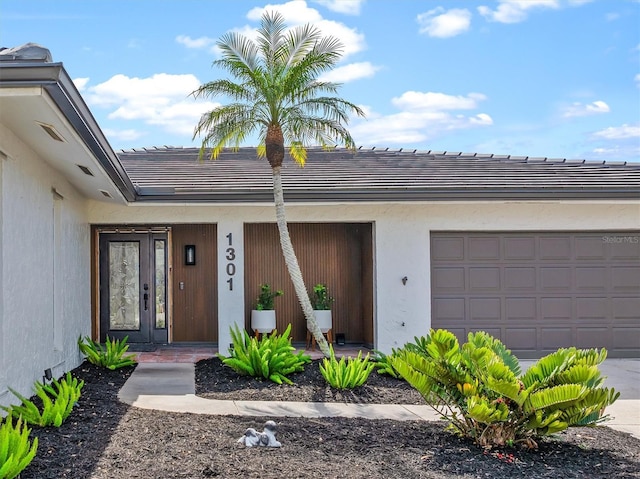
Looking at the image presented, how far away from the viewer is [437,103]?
23.9 m

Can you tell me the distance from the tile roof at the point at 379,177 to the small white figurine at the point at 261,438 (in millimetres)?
5710

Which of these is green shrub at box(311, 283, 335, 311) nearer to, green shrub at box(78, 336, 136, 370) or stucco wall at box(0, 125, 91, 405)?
green shrub at box(78, 336, 136, 370)

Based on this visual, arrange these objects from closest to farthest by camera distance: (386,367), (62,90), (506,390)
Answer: (62,90) < (506,390) < (386,367)

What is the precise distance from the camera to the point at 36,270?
316 inches

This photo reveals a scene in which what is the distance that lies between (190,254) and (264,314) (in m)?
2.21

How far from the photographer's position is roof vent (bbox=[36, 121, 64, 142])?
6255 mm

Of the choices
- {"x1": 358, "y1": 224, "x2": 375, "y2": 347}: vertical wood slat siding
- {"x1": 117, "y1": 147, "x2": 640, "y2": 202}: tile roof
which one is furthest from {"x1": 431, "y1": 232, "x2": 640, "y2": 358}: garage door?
{"x1": 358, "y1": 224, "x2": 375, "y2": 347}: vertical wood slat siding

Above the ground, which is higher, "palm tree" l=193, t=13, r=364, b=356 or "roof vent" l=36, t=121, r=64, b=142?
"palm tree" l=193, t=13, r=364, b=356

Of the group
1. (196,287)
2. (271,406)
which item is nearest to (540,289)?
(271,406)

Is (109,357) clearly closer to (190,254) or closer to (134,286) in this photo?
(134,286)

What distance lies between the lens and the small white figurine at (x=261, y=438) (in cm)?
590

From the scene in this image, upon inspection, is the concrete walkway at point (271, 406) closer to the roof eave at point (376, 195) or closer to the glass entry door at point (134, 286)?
the roof eave at point (376, 195)

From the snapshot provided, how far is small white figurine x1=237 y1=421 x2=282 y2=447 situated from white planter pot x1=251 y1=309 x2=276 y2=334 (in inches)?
253

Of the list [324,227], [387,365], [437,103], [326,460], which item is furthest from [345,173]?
[437,103]
